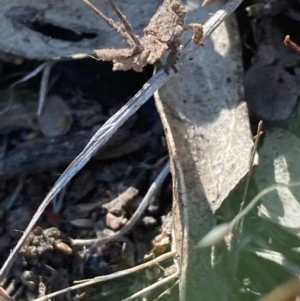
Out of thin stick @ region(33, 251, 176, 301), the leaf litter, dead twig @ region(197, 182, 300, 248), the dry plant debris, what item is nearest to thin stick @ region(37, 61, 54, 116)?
the leaf litter


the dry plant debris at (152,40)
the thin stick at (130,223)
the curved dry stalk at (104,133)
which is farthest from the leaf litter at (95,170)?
the dry plant debris at (152,40)

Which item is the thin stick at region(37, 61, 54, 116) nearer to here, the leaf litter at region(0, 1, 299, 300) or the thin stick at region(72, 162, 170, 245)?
the leaf litter at region(0, 1, 299, 300)

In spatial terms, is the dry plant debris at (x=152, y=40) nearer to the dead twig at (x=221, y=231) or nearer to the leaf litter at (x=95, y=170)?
the leaf litter at (x=95, y=170)

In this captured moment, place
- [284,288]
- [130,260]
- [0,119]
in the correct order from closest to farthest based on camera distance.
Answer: [284,288] → [130,260] → [0,119]

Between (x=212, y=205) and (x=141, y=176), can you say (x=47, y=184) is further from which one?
(x=212, y=205)

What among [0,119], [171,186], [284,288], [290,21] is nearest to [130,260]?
[171,186]

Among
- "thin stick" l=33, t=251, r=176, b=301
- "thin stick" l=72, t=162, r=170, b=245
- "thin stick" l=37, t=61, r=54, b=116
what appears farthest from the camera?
"thin stick" l=37, t=61, r=54, b=116

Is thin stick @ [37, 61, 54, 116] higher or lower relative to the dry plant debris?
lower

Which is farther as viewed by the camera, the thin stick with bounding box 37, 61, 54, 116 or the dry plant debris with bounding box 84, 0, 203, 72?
the thin stick with bounding box 37, 61, 54, 116

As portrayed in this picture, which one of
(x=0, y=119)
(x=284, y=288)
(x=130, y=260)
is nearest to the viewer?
(x=284, y=288)
